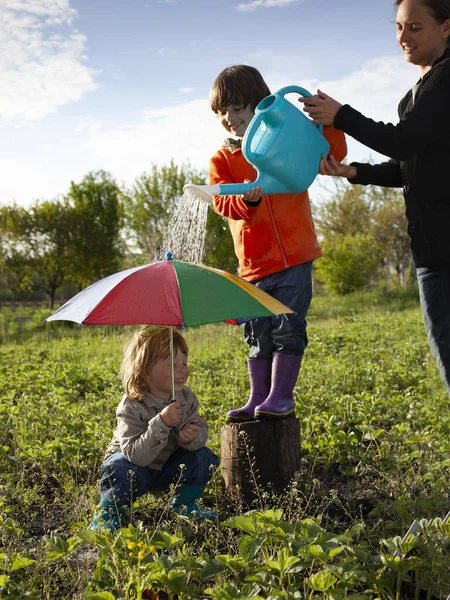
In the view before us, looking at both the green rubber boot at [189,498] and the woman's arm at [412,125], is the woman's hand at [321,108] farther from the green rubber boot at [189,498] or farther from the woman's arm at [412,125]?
the green rubber boot at [189,498]

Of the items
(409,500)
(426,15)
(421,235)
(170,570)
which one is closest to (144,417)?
(170,570)

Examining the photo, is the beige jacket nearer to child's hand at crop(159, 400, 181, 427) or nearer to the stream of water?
child's hand at crop(159, 400, 181, 427)

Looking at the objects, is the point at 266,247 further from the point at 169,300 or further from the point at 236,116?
the point at 169,300

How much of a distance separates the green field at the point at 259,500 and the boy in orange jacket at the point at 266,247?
485 millimetres

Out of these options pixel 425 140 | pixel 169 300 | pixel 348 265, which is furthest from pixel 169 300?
pixel 348 265

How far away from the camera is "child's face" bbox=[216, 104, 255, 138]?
129 inches

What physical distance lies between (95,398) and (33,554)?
9.50 feet

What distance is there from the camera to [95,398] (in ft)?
18.4

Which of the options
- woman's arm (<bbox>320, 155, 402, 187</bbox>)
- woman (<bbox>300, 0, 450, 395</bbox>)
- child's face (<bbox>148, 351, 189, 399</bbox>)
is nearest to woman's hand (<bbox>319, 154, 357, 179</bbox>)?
woman (<bbox>300, 0, 450, 395</bbox>)

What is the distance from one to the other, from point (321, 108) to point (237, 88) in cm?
54

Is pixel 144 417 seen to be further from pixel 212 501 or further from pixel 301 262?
pixel 301 262

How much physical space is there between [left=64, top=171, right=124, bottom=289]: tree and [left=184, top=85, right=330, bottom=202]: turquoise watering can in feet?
72.4

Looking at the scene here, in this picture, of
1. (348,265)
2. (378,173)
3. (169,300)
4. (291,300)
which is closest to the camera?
(169,300)

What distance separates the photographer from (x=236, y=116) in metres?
3.29
